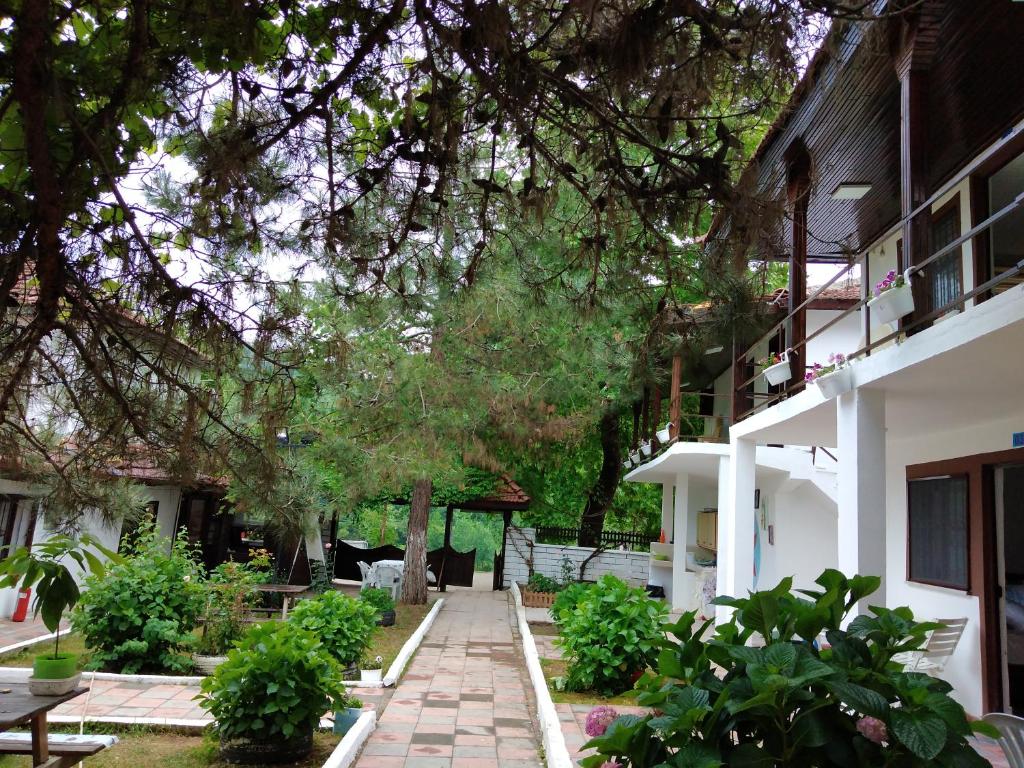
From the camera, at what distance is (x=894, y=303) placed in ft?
19.1

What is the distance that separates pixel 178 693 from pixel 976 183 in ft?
31.6

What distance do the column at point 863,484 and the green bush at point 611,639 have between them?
2.50 metres

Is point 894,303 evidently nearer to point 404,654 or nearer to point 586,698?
point 586,698

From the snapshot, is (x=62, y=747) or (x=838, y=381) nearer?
(x=62, y=747)

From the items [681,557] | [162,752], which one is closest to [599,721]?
[162,752]

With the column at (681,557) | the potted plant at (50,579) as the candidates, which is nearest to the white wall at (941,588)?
the column at (681,557)

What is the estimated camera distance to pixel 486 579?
29.0 m

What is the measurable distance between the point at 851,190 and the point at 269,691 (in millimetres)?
7930

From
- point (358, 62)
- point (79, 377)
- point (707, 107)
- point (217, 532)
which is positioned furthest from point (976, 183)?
→ point (217, 532)

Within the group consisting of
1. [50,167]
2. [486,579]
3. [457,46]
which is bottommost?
[486,579]

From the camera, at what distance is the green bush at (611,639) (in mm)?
8477

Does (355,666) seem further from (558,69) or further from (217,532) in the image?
(217,532)

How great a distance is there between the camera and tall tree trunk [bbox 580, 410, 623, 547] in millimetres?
25062

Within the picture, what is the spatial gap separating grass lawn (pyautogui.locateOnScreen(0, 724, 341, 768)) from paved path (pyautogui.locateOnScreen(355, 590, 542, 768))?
374 mm
